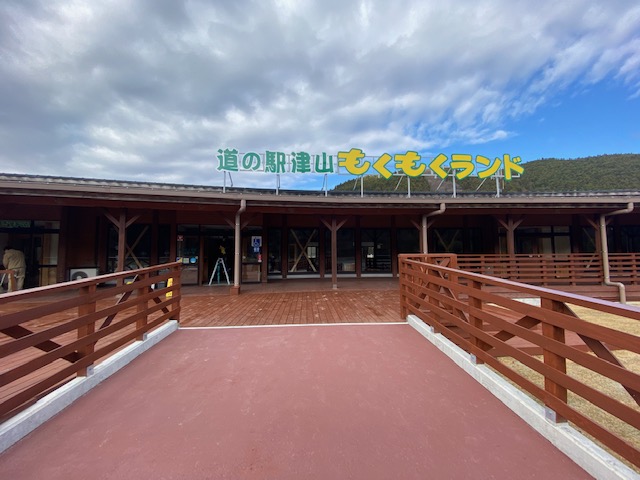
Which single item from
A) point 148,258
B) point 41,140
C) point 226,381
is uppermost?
point 41,140

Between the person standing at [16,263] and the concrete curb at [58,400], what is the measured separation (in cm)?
756

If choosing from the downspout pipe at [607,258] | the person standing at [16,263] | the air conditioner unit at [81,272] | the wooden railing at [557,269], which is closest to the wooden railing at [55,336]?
the air conditioner unit at [81,272]

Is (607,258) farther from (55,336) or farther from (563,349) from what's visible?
(55,336)

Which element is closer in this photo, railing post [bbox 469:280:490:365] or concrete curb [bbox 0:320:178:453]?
concrete curb [bbox 0:320:178:453]

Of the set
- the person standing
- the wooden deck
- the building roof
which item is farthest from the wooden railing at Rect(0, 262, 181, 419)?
the person standing

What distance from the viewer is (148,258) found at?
8.48 metres

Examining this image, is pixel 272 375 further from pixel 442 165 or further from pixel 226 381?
pixel 442 165

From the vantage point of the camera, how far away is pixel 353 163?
9117mm

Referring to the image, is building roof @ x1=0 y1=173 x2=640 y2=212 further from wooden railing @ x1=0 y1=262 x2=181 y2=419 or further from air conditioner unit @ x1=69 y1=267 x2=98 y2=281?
wooden railing @ x1=0 y1=262 x2=181 y2=419

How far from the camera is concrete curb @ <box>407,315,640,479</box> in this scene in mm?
1219

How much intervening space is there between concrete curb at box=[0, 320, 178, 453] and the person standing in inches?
298

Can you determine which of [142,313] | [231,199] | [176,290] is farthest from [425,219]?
[142,313]

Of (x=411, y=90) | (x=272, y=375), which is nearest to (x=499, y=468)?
(x=272, y=375)

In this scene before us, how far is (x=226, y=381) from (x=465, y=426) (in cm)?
182
